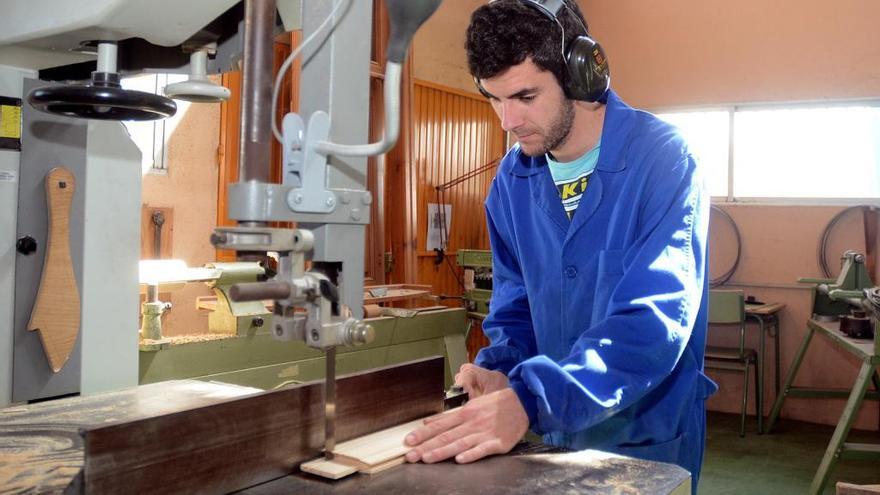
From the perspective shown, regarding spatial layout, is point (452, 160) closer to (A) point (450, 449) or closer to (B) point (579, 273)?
(B) point (579, 273)

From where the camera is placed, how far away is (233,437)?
95 centimetres

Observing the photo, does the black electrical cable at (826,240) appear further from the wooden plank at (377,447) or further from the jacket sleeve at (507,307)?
the wooden plank at (377,447)

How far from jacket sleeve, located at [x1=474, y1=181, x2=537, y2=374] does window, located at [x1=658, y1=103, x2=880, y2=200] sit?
3132mm

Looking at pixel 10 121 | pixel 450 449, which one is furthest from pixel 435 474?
pixel 10 121

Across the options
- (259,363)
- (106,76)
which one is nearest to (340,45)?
(106,76)

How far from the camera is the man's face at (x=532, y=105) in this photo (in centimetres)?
136

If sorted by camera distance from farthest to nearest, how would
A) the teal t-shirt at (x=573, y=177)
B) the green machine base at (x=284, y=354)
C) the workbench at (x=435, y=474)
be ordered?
the green machine base at (x=284, y=354), the teal t-shirt at (x=573, y=177), the workbench at (x=435, y=474)

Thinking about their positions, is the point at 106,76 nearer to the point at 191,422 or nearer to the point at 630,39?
the point at 191,422

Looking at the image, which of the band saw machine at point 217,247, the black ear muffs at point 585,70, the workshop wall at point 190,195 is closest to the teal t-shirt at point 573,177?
the black ear muffs at point 585,70

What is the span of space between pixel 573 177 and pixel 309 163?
77 cm

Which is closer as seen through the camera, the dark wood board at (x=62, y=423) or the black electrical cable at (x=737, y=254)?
the dark wood board at (x=62, y=423)

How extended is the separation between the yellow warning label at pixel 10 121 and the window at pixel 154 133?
1.61 meters

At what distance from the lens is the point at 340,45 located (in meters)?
0.93

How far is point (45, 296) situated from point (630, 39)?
458 cm
